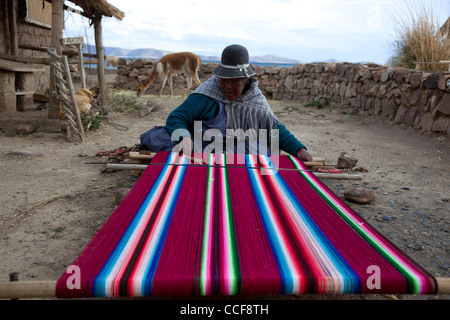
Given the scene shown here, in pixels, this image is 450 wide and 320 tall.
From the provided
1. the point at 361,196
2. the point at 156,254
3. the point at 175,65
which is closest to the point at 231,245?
the point at 156,254

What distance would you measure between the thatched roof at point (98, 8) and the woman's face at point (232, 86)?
4013 mm

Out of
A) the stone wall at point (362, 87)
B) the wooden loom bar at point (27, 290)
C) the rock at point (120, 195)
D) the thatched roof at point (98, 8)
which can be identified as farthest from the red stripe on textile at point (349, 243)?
the thatched roof at point (98, 8)

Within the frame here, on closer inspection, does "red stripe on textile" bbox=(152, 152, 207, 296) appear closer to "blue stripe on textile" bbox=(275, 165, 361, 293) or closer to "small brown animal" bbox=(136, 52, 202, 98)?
"blue stripe on textile" bbox=(275, 165, 361, 293)

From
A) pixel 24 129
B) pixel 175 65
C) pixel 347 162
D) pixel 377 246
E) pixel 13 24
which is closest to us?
pixel 377 246

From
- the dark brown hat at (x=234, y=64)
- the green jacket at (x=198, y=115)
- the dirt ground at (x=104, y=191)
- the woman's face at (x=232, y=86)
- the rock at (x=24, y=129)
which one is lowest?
the dirt ground at (x=104, y=191)

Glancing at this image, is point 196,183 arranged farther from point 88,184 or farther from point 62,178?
point 62,178

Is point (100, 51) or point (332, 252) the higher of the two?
point (100, 51)

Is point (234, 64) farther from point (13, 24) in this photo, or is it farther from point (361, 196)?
point (13, 24)

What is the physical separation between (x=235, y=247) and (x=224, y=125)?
149 cm

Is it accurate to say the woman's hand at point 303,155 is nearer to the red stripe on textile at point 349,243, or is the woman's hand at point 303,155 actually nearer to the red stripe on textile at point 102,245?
the red stripe on textile at point 349,243

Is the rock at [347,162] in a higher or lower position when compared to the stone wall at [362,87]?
lower

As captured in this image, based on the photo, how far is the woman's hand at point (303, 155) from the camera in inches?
105

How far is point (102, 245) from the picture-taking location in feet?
4.34

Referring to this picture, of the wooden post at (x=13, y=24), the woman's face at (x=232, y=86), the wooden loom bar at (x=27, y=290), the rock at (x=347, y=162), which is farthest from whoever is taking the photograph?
the wooden post at (x=13, y=24)
